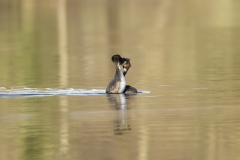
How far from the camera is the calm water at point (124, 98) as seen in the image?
14.1 metres

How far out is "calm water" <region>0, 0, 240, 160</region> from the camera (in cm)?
1407

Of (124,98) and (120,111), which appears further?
(124,98)

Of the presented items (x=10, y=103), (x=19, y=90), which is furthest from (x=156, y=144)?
(x=19, y=90)

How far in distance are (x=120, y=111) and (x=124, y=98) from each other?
209 cm

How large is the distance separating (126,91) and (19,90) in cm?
231

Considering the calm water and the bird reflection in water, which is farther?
the bird reflection in water

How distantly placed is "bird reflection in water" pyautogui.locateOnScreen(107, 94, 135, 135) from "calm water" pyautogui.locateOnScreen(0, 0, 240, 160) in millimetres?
16

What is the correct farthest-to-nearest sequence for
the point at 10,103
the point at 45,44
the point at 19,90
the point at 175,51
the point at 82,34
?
the point at 82,34
the point at 45,44
the point at 175,51
the point at 19,90
the point at 10,103

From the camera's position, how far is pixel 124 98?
1988 centimetres

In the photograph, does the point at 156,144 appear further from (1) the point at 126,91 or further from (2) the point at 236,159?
(1) the point at 126,91

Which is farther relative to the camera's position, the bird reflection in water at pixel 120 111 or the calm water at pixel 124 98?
the bird reflection in water at pixel 120 111

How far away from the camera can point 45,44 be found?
130 feet

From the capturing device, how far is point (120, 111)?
17797 mm

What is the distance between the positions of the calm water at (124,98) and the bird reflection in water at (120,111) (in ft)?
0.05
